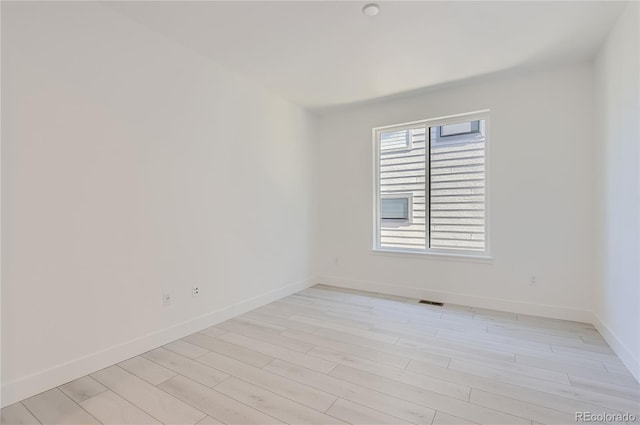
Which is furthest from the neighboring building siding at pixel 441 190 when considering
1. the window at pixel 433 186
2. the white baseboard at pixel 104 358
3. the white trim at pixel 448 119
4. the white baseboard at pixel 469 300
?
the white baseboard at pixel 104 358

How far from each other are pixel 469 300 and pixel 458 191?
50.5 inches

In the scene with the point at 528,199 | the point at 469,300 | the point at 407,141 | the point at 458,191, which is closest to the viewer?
the point at 528,199

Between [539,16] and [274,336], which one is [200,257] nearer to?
[274,336]

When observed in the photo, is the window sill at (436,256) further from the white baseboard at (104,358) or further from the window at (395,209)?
the white baseboard at (104,358)

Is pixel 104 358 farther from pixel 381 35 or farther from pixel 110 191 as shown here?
pixel 381 35

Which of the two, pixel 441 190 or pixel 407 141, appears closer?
pixel 441 190

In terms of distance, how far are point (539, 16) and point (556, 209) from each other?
1817 mm

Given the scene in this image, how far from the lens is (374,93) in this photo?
3.73 meters

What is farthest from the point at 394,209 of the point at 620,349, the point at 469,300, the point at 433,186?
the point at 620,349

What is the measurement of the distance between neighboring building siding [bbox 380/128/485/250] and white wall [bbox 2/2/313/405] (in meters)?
1.90

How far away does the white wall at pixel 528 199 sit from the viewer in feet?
9.80

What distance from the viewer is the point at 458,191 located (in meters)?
3.66

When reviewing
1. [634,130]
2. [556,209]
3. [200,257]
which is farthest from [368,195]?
[634,130]

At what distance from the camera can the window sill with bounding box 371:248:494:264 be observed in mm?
3441
